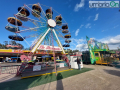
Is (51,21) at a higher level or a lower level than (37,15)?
lower

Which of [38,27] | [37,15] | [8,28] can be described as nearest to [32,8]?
[37,15]

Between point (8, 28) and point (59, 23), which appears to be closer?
point (8, 28)

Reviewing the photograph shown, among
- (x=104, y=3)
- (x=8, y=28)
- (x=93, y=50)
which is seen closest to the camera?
(x=104, y=3)

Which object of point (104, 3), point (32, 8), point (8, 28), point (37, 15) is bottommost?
point (8, 28)

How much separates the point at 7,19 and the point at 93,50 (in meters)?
19.6

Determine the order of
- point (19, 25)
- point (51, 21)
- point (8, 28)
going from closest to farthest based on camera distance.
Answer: point (8, 28)
point (19, 25)
point (51, 21)

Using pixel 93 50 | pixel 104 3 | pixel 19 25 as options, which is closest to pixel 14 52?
pixel 19 25

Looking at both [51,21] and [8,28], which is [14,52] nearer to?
[8,28]

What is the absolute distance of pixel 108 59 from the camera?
14148mm

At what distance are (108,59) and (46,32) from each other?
1488cm

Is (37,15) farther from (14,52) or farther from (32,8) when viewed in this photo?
(14,52)

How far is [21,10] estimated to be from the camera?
12.5 m

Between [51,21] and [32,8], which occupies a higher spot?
[32,8]

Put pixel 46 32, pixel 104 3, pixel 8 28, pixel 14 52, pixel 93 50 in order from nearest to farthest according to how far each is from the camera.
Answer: pixel 104 3 < pixel 8 28 < pixel 46 32 < pixel 93 50 < pixel 14 52
